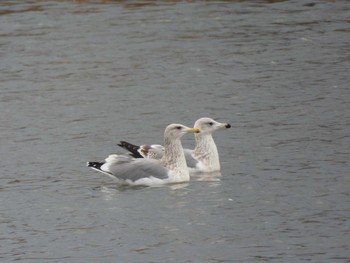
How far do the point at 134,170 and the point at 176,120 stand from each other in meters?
4.19

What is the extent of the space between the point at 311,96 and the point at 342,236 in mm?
9658

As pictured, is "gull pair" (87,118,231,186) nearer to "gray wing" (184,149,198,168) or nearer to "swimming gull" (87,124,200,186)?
"swimming gull" (87,124,200,186)

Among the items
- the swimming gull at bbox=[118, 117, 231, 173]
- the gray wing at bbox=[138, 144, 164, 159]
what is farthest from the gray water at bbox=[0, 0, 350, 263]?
the gray wing at bbox=[138, 144, 164, 159]

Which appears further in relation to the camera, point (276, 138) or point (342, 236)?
point (276, 138)

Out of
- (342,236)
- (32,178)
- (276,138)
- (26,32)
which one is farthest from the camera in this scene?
(26,32)

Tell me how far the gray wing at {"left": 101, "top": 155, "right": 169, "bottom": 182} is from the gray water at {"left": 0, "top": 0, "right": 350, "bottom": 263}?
244 mm

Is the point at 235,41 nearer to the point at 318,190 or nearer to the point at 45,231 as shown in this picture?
the point at 318,190

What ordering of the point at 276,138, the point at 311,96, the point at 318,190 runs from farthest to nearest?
the point at 311,96 < the point at 276,138 < the point at 318,190

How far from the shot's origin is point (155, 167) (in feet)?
60.4

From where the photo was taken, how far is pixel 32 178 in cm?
1870

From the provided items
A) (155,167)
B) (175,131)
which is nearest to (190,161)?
(175,131)

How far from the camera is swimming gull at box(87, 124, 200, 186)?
59.9ft

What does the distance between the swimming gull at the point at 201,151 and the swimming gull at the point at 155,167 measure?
65cm

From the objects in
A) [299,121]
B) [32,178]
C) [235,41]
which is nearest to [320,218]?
[32,178]
